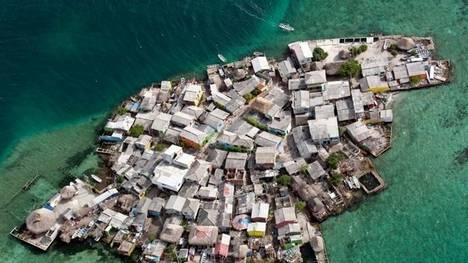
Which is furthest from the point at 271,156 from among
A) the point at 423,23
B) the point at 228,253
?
the point at 423,23

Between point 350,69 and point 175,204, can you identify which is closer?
point 175,204

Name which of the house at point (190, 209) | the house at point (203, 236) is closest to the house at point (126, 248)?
the house at point (190, 209)

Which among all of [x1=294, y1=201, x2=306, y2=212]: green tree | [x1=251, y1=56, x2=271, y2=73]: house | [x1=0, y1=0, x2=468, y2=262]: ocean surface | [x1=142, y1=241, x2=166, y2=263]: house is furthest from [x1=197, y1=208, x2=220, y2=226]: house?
[x1=251, y1=56, x2=271, y2=73]: house

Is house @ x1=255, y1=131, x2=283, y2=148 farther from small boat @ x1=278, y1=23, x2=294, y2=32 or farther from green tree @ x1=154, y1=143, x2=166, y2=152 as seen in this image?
small boat @ x1=278, y1=23, x2=294, y2=32

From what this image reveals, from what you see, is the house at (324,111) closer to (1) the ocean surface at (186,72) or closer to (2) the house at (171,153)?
(1) the ocean surface at (186,72)

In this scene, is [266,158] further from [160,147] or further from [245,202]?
[160,147]

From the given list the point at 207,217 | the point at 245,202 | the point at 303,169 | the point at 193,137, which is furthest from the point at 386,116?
the point at 207,217
